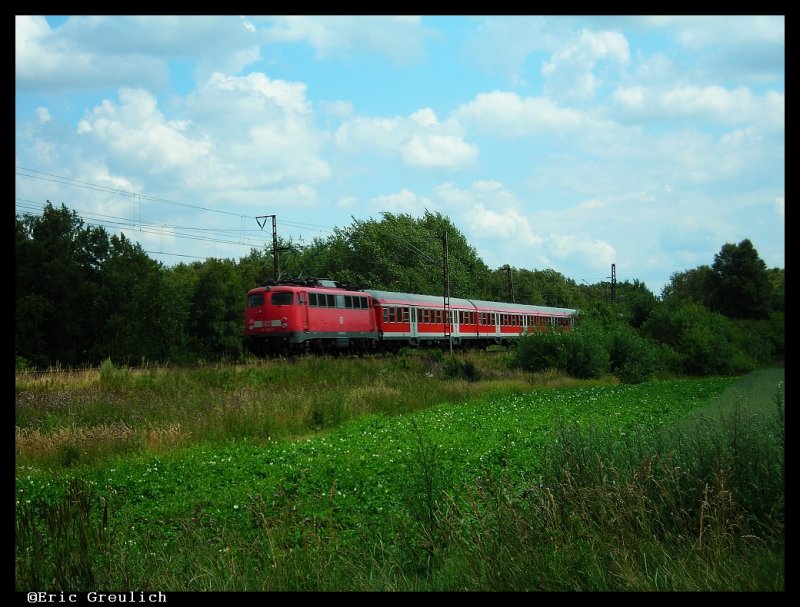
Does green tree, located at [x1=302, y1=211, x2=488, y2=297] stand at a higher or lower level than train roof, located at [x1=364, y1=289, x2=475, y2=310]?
higher

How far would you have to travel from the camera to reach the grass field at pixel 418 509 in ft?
21.6

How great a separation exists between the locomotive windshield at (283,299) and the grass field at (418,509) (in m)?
15.3

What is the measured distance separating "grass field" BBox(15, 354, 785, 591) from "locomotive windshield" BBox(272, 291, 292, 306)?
1525 centimetres

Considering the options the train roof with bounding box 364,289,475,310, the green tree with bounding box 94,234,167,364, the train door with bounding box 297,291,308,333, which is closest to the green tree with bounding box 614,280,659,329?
the train roof with bounding box 364,289,475,310

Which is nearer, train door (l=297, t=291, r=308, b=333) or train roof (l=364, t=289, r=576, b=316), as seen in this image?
train door (l=297, t=291, r=308, b=333)

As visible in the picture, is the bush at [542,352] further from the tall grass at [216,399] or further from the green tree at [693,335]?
the green tree at [693,335]

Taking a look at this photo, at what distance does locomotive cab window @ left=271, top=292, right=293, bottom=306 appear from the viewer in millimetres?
31391

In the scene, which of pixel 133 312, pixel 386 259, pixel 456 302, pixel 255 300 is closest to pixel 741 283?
pixel 255 300

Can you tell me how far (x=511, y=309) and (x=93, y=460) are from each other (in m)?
40.8

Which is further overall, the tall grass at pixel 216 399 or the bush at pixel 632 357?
the bush at pixel 632 357

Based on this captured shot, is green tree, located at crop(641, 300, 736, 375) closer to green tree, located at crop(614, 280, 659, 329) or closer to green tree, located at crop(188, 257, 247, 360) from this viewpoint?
green tree, located at crop(614, 280, 659, 329)

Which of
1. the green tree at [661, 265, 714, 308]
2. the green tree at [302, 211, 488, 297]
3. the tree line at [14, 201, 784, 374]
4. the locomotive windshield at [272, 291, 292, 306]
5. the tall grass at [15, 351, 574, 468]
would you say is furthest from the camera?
the green tree at [302, 211, 488, 297]

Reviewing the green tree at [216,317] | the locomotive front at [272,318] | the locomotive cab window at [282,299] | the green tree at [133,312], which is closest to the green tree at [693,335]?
the locomotive front at [272,318]
